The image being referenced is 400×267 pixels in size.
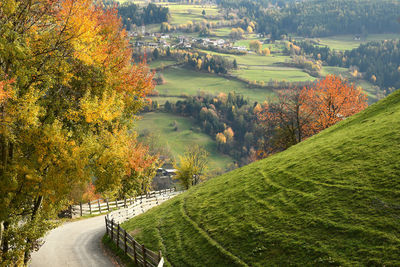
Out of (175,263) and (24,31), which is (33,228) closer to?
(175,263)

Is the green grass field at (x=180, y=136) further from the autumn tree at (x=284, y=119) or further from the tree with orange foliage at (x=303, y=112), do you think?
the autumn tree at (x=284, y=119)

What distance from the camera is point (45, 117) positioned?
23.4 m

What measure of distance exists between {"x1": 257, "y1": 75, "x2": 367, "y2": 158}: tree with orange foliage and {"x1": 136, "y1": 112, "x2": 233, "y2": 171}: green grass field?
105227mm

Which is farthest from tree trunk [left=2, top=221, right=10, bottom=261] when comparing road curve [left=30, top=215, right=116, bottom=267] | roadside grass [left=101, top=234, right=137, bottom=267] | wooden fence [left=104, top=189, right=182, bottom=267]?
roadside grass [left=101, top=234, right=137, bottom=267]

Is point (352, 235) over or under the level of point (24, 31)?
under

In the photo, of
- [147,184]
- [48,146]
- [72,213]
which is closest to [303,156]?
[48,146]

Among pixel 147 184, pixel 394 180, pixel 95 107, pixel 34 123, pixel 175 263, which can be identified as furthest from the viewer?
pixel 147 184

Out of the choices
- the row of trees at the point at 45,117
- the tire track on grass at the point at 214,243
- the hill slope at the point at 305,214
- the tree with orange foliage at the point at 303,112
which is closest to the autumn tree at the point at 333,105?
the tree with orange foliage at the point at 303,112

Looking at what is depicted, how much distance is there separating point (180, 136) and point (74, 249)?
155 metres

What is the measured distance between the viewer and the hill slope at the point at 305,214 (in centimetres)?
1575

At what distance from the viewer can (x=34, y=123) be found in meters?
19.4

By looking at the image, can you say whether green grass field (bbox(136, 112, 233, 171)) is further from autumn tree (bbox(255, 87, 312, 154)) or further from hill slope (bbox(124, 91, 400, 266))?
hill slope (bbox(124, 91, 400, 266))

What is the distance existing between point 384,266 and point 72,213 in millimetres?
38821

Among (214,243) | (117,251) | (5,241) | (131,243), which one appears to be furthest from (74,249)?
(214,243)
